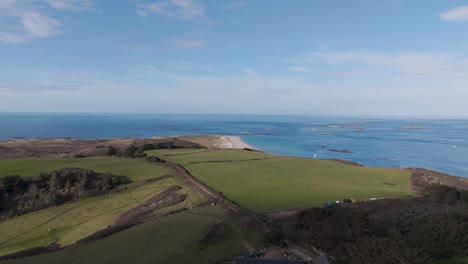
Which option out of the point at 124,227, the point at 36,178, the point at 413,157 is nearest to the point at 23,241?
the point at 124,227

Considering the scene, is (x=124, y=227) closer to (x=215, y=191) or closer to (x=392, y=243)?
(x=215, y=191)

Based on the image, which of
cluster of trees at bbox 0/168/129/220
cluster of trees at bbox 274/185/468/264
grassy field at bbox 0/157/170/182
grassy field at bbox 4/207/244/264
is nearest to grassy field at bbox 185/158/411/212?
grassy field at bbox 0/157/170/182

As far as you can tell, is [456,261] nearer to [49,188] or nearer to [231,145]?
[49,188]

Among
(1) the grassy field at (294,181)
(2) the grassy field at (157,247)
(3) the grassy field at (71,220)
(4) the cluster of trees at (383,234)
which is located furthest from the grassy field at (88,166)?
(4) the cluster of trees at (383,234)

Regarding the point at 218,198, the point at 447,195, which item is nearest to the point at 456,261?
the point at 447,195

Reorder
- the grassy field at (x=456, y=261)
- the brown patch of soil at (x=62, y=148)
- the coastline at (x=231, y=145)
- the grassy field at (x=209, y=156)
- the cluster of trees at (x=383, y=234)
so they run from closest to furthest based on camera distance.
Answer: the cluster of trees at (x=383, y=234), the grassy field at (x=456, y=261), the grassy field at (x=209, y=156), the brown patch of soil at (x=62, y=148), the coastline at (x=231, y=145)

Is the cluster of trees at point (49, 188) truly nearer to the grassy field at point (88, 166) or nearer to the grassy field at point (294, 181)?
the grassy field at point (88, 166)

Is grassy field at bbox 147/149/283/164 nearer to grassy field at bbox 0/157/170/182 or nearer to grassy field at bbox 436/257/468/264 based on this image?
grassy field at bbox 0/157/170/182
